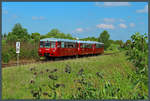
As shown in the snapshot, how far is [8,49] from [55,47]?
15.4 ft

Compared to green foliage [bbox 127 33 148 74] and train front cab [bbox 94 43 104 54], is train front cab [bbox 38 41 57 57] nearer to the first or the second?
train front cab [bbox 94 43 104 54]

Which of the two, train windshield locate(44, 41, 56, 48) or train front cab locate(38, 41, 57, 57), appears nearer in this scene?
train front cab locate(38, 41, 57, 57)

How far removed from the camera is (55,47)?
71.6 feet

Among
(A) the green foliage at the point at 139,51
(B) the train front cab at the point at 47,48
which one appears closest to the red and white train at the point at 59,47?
(B) the train front cab at the point at 47,48

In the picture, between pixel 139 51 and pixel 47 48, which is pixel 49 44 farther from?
pixel 139 51

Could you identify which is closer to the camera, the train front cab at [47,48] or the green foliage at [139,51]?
the green foliage at [139,51]

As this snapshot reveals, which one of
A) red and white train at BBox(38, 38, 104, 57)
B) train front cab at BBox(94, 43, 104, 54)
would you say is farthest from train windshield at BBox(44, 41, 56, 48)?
train front cab at BBox(94, 43, 104, 54)

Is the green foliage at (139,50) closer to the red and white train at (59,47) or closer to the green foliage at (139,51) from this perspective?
the green foliage at (139,51)

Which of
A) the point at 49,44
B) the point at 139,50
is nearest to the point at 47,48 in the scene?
the point at 49,44

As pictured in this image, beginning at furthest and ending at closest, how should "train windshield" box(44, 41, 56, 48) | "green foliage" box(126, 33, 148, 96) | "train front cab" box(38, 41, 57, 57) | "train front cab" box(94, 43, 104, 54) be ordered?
"train front cab" box(94, 43, 104, 54) < "train windshield" box(44, 41, 56, 48) < "train front cab" box(38, 41, 57, 57) < "green foliage" box(126, 33, 148, 96)

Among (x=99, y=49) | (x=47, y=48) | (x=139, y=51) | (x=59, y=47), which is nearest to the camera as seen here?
(x=139, y=51)

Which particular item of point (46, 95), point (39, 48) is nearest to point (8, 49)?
point (39, 48)

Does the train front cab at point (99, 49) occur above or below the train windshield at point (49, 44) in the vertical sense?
below

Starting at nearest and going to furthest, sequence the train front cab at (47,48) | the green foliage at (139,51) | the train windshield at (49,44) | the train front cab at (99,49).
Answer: the green foliage at (139,51) < the train front cab at (47,48) < the train windshield at (49,44) < the train front cab at (99,49)
